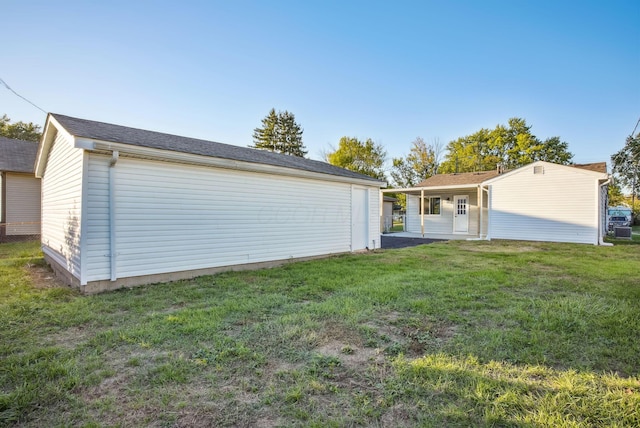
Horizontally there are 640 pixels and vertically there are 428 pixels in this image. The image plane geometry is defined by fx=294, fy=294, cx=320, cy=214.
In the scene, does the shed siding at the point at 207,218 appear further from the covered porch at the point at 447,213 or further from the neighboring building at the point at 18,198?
the neighboring building at the point at 18,198

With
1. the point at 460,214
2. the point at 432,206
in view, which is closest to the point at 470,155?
the point at 432,206

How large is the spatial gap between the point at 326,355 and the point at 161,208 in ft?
14.9

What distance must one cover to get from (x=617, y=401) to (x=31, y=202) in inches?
769

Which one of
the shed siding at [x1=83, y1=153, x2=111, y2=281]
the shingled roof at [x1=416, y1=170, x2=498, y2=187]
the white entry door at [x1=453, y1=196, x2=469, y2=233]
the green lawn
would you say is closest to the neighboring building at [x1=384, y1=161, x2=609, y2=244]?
the white entry door at [x1=453, y1=196, x2=469, y2=233]

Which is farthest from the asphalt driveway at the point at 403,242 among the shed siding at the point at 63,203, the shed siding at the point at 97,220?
the shed siding at the point at 63,203

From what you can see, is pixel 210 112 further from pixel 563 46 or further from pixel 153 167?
pixel 563 46

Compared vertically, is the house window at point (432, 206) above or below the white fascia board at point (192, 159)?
below

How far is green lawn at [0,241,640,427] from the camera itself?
1.96 meters

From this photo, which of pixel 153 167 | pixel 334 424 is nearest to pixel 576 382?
pixel 334 424

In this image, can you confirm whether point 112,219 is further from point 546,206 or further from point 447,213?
point 447,213

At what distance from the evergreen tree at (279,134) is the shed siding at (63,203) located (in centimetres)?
3621

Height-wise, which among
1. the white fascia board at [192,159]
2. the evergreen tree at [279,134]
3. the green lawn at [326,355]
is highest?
the evergreen tree at [279,134]

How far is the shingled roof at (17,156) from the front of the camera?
13148mm

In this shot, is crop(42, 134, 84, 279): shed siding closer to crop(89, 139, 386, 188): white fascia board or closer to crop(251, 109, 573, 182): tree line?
crop(89, 139, 386, 188): white fascia board
